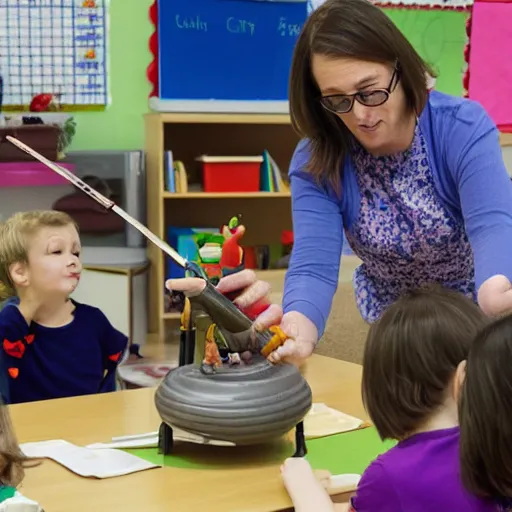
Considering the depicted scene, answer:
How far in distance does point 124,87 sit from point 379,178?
2.68 m

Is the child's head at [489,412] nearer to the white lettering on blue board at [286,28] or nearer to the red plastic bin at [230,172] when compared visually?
the red plastic bin at [230,172]

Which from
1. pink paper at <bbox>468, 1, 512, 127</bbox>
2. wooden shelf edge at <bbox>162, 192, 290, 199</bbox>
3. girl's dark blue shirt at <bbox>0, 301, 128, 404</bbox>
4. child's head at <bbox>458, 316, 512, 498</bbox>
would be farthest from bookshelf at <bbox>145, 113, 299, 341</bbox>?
child's head at <bbox>458, 316, 512, 498</bbox>

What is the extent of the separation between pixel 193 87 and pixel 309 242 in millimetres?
2430

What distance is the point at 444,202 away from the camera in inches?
64.1

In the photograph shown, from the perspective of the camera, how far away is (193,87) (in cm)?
394

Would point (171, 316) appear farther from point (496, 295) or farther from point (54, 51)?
point (496, 295)

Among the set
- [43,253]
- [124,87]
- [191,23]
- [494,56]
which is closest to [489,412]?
[43,253]

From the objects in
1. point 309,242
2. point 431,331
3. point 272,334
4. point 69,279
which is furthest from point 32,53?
point 431,331

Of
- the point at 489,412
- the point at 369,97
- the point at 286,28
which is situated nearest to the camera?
the point at 489,412

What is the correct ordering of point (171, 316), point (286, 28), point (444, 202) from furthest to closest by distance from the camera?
point (286, 28) < point (171, 316) < point (444, 202)

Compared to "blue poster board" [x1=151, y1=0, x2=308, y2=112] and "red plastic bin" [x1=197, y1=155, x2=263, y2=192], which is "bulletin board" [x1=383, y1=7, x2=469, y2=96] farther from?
"red plastic bin" [x1=197, y1=155, x2=263, y2=192]

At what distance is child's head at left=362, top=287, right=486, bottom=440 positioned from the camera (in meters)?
1.14

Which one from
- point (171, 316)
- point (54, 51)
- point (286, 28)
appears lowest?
point (171, 316)

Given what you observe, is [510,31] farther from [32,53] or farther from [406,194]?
[406,194]
